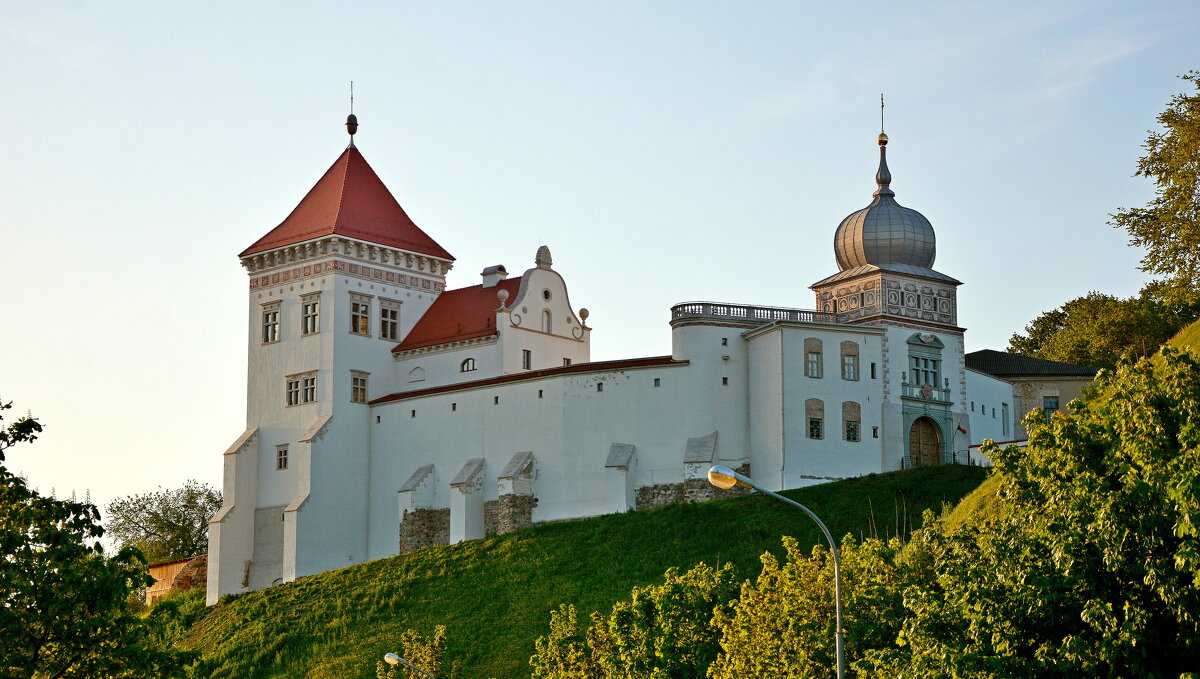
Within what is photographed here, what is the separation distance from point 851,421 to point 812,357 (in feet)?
9.67

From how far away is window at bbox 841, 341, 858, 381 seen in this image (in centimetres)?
6406

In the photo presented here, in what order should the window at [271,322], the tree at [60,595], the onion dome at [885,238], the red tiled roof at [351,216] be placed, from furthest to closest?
the window at [271,322]
the red tiled roof at [351,216]
the onion dome at [885,238]
the tree at [60,595]

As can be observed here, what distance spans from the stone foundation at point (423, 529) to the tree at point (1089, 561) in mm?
44760

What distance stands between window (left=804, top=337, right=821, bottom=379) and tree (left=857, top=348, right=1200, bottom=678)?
3769cm

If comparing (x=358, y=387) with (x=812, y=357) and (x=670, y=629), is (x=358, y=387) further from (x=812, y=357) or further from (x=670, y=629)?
(x=670, y=629)

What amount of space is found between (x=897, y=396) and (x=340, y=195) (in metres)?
29.7

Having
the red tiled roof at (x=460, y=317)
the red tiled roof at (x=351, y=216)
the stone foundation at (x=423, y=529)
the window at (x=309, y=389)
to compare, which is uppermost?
the red tiled roof at (x=351, y=216)

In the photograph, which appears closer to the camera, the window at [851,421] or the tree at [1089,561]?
the tree at [1089,561]

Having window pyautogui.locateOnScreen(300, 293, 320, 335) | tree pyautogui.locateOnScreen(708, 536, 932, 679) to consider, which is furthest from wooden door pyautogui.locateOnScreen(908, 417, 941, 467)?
tree pyautogui.locateOnScreen(708, 536, 932, 679)

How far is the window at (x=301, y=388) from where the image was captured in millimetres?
74938

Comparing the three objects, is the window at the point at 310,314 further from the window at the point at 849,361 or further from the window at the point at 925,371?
the window at the point at 925,371

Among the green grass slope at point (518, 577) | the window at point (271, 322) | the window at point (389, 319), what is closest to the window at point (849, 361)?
the green grass slope at point (518, 577)

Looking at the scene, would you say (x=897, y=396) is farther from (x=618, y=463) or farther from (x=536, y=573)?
(x=536, y=573)

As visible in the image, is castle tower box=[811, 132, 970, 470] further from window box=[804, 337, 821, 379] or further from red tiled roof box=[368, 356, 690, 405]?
red tiled roof box=[368, 356, 690, 405]
